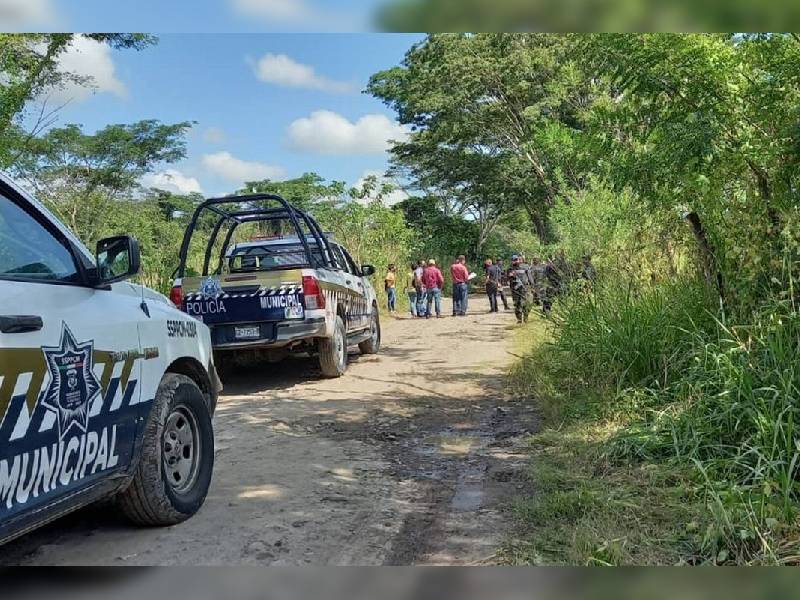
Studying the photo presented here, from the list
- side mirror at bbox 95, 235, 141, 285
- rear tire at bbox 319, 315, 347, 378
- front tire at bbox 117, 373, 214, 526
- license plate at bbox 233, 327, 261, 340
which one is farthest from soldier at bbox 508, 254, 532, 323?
side mirror at bbox 95, 235, 141, 285

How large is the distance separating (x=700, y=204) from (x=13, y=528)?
17.1 feet

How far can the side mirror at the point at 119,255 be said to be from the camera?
129 inches

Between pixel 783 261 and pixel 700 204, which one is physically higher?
pixel 700 204

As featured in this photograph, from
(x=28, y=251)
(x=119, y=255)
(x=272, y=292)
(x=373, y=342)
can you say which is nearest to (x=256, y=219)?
(x=272, y=292)

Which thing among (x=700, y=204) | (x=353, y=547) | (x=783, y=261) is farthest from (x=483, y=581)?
(x=700, y=204)

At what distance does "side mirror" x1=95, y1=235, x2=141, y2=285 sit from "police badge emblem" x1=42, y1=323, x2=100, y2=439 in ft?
1.30

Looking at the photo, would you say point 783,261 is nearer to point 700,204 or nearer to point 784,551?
point 700,204

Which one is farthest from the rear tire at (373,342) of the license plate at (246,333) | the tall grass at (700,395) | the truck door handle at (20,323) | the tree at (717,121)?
the truck door handle at (20,323)

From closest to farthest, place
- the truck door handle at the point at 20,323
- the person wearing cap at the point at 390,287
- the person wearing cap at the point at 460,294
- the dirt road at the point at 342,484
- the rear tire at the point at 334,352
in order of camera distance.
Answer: the truck door handle at the point at 20,323 → the dirt road at the point at 342,484 → the rear tire at the point at 334,352 → the person wearing cap at the point at 460,294 → the person wearing cap at the point at 390,287

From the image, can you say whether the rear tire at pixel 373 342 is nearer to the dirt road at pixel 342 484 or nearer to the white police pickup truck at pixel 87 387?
the dirt road at pixel 342 484

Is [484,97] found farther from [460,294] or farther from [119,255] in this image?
[119,255]

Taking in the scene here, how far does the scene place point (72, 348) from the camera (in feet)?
9.54

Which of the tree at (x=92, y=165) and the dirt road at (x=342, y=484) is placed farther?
the tree at (x=92, y=165)

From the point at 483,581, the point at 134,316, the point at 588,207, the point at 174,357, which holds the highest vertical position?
the point at 588,207
